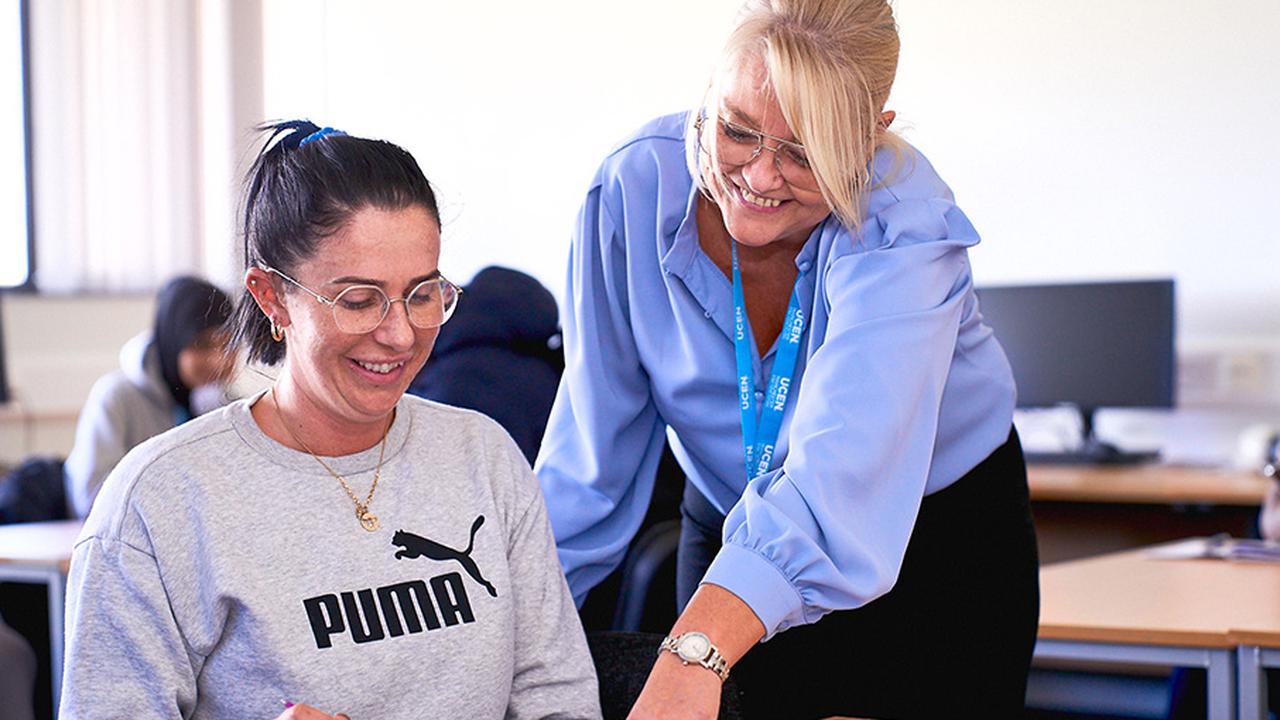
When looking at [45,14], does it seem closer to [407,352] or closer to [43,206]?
[43,206]

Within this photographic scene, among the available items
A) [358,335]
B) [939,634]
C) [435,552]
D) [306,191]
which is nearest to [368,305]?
[358,335]

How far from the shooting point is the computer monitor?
4.04m

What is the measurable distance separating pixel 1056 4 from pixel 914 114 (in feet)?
1.80

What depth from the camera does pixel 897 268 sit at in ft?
4.70

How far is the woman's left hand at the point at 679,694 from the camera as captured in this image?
1206 millimetres

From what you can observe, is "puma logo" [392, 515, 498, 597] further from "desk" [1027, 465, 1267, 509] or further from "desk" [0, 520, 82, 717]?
"desk" [1027, 465, 1267, 509]

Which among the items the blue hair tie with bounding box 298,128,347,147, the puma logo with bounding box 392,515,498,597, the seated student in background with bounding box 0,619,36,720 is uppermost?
the blue hair tie with bounding box 298,128,347,147

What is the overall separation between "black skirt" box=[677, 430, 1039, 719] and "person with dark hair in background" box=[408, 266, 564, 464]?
81 cm

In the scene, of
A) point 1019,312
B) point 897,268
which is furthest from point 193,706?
point 1019,312

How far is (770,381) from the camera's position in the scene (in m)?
1.60

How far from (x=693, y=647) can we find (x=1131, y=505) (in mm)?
3033

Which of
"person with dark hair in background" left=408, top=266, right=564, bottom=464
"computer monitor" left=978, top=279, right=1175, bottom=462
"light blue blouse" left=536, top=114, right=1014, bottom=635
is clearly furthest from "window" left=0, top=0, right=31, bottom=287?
"light blue blouse" left=536, top=114, right=1014, bottom=635

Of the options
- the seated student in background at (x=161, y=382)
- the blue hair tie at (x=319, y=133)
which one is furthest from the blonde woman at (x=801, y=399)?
the seated student in background at (x=161, y=382)

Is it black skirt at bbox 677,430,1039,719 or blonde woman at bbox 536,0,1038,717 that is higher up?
blonde woman at bbox 536,0,1038,717
